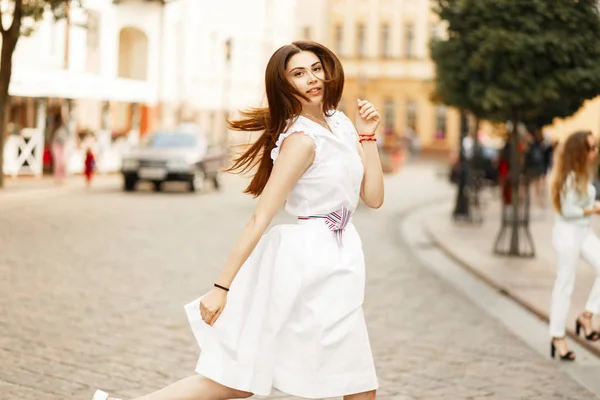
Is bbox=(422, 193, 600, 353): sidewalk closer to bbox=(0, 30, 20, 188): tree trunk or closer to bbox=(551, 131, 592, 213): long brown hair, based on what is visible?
bbox=(551, 131, 592, 213): long brown hair

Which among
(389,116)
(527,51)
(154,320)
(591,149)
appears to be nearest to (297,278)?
(591,149)

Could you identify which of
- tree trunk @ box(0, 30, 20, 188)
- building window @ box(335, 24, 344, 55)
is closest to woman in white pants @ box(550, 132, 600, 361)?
tree trunk @ box(0, 30, 20, 188)

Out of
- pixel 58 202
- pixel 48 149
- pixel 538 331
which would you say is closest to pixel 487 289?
pixel 538 331

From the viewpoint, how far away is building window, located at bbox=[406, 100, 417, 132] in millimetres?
77000

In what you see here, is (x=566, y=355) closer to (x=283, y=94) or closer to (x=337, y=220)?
(x=337, y=220)

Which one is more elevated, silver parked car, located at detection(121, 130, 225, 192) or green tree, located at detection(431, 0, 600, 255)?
green tree, located at detection(431, 0, 600, 255)

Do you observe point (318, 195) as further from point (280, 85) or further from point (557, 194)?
point (557, 194)

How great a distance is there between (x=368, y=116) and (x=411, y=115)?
73197 mm

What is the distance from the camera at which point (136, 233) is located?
17.2 meters

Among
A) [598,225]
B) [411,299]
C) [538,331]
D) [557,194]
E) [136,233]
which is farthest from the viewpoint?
[598,225]

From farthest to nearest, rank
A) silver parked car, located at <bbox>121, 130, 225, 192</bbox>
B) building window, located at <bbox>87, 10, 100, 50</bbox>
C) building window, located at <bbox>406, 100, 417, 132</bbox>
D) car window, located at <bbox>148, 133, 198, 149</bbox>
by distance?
1. building window, located at <bbox>406, 100, 417, 132</bbox>
2. building window, located at <bbox>87, 10, 100, 50</bbox>
3. car window, located at <bbox>148, 133, 198, 149</bbox>
4. silver parked car, located at <bbox>121, 130, 225, 192</bbox>

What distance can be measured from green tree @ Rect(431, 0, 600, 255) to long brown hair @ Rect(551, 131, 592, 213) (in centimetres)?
585

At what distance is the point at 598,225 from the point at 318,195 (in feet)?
59.8

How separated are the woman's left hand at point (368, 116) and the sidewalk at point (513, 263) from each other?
4.38 meters
